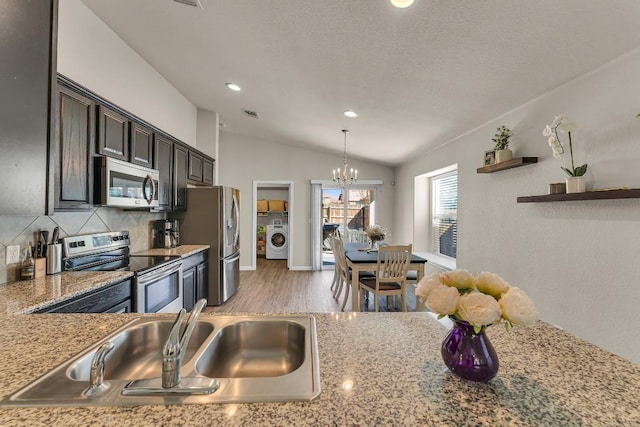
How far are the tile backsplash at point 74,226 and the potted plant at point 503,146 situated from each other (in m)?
3.73

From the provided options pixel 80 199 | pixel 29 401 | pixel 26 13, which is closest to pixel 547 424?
pixel 29 401

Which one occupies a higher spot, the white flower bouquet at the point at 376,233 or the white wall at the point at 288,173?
the white wall at the point at 288,173

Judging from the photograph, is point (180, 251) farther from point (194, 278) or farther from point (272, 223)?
point (272, 223)

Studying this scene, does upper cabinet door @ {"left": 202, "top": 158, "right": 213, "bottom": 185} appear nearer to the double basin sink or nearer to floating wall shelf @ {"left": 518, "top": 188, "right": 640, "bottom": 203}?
the double basin sink

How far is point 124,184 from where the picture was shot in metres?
2.41

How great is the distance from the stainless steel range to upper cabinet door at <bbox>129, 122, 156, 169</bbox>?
0.73 metres

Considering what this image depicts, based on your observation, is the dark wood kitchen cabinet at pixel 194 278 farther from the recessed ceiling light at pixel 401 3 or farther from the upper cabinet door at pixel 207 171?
the recessed ceiling light at pixel 401 3

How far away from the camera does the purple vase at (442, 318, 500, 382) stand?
0.73 m

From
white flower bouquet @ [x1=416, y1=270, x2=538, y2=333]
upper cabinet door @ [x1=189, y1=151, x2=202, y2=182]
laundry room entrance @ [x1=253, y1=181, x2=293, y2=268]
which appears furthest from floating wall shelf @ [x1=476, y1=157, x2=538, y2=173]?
laundry room entrance @ [x1=253, y1=181, x2=293, y2=268]

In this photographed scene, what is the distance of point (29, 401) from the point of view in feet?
2.14

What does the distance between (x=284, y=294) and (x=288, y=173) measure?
2.78 metres

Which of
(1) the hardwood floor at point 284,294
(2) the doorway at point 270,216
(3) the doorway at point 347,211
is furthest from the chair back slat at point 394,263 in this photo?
(2) the doorway at point 270,216

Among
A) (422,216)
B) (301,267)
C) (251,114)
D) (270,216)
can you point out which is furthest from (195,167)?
(270,216)

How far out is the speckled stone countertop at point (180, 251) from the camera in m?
3.16
